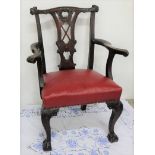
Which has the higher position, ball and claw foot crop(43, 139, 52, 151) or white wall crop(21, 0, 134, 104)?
white wall crop(21, 0, 134, 104)

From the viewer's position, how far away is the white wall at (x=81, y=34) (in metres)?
2.09

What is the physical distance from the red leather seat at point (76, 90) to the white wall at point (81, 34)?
0.47m

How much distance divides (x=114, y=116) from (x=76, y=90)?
0.38 metres

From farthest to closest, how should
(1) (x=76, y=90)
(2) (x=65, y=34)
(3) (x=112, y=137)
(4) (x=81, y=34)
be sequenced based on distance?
(4) (x=81, y=34) < (2) (x=65, y=34) < (3) (x=112, y=137) < (1) (x=76, y=90)

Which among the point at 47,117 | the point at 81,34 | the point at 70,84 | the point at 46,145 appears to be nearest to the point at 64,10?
the point at 81,34

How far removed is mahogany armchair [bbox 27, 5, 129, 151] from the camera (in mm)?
1591

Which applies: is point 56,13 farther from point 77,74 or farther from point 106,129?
point 106,129

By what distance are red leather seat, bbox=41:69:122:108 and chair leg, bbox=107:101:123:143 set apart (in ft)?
0.19

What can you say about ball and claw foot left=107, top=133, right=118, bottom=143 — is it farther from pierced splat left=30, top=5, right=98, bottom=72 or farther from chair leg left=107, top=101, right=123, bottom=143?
pierced splat left=30, top=5, right=98, bottom=72

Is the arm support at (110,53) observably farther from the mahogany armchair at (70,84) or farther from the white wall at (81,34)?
the white wall at (81,34)

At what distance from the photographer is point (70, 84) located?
1.65 meters

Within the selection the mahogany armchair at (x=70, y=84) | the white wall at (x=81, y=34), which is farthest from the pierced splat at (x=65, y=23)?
the white wall at (x=81, y=34)

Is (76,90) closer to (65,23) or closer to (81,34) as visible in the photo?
(65,23)

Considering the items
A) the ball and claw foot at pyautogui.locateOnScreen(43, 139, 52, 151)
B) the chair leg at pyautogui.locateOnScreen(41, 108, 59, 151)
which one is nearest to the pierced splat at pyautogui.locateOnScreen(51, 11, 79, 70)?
the chair leg at pyautogui.locateOnScreen(41, 108, 59, 151)
